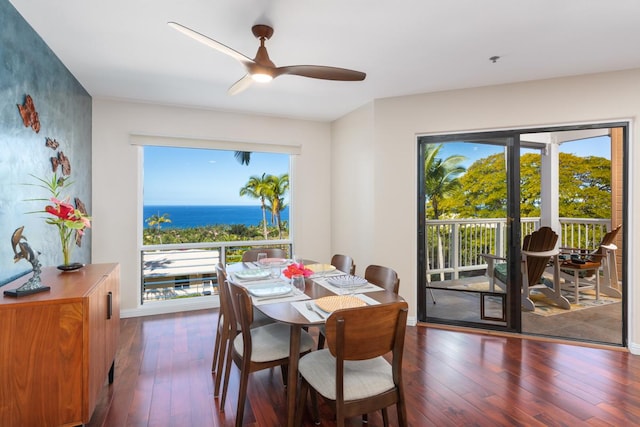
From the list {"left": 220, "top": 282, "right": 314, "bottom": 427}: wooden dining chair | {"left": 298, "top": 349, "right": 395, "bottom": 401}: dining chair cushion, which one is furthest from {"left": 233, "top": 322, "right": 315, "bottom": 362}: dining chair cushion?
{"left": 298, "top": 349, "right": 395, "bottom": 401}: dining chair cushion

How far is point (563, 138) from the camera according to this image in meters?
4.54

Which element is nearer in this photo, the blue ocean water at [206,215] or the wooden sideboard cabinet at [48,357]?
the wooden sideboard cabinet at [48,357]

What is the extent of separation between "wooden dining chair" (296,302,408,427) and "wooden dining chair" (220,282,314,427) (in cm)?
28

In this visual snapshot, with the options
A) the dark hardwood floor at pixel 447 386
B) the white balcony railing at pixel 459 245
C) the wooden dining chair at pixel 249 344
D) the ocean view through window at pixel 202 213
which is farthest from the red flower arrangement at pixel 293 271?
the ocean view through window at pixel 202 213

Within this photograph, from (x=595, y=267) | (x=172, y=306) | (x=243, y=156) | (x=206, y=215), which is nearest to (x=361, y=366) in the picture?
(x=172, y=306)

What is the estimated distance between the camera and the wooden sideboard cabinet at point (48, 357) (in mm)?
1527

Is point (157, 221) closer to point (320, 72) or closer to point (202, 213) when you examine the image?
point (202, 213)

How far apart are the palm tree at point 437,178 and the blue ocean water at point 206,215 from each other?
2018 millimetres

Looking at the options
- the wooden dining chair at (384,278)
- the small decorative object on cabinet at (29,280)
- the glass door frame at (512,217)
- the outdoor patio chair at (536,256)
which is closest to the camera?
the small decorative object on cabinet at (29,280)

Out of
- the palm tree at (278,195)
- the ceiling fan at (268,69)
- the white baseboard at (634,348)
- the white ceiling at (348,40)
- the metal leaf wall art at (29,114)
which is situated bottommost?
the white baseboard at (634,348)

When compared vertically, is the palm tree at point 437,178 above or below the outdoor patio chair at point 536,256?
above

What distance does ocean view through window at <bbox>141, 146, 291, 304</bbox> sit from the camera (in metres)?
4.11

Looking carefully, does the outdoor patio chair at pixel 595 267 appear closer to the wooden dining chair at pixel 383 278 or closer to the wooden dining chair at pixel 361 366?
the wooden dining chair at pixel 383 278

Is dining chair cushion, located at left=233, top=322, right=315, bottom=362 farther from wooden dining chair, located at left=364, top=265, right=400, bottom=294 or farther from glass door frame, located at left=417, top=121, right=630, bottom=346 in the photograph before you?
glass door frame, located at left=417, top=121, right=630, bottom=346
